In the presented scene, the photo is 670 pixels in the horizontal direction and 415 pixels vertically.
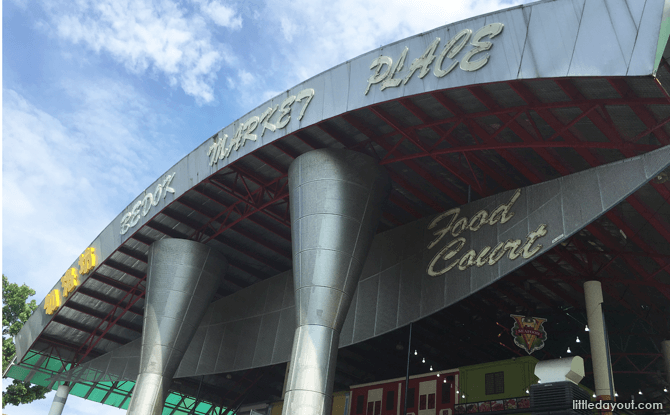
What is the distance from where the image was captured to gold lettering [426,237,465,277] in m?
22.7

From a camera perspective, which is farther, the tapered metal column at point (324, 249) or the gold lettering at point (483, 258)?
the gold lettering at point (483, 258)

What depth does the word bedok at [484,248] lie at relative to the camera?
1973cm

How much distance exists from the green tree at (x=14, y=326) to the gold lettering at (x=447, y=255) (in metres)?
36.9

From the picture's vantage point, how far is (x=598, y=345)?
2505 cm

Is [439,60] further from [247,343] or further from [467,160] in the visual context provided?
[247,343]

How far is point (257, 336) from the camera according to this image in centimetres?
3244

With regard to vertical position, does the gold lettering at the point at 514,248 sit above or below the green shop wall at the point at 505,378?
above

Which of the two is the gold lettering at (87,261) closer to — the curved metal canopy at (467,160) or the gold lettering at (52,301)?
the curved metal canopy at (467,160)

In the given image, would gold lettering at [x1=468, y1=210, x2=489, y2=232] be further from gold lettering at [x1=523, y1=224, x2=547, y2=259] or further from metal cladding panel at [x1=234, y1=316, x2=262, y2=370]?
metal cladding panel at [x1=234, y1=316, x2=262, y2=370]

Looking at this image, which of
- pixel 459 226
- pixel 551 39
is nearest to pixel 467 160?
pixel 459 226

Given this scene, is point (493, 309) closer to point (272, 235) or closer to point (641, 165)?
point (272, 235)

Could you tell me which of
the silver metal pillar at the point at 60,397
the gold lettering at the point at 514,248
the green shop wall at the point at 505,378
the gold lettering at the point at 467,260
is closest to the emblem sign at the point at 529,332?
the green shop wall at the point at 505,378

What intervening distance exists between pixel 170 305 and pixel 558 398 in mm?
23541

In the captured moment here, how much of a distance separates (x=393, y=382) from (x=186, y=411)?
2458cm
